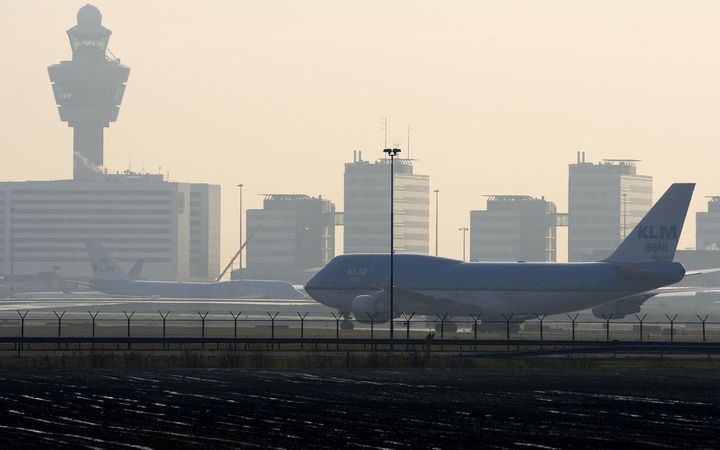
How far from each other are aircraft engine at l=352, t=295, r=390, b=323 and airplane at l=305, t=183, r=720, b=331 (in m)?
0.06

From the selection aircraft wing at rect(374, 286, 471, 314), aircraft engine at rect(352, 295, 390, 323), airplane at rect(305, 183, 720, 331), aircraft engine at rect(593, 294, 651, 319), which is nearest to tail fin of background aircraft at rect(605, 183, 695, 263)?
airplane at rect(305, 183, 720, 331)

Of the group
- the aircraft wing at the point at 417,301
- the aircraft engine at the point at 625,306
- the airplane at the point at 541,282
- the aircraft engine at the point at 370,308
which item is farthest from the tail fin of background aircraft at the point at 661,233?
the aircraft engine at the point at 370,308

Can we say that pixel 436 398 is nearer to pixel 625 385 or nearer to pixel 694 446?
pixel 625 385

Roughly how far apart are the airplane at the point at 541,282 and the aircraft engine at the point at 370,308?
0.06 meters

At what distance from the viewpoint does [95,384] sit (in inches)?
1790

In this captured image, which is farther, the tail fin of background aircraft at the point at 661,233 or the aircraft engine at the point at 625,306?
the aircraft engine at the point at 625,306

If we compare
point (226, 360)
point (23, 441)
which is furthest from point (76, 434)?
point (226, 360)

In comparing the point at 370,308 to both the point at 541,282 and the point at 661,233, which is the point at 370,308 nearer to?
the point at 541,282

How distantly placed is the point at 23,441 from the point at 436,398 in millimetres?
14003

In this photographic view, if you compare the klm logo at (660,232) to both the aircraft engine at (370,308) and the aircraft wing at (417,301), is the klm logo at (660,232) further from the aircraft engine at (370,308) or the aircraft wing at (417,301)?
the aircraft engine at (370,308)

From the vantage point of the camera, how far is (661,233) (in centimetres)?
Answer: 8919

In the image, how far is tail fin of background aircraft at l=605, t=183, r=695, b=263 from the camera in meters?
88.9

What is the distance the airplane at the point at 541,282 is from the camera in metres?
88.2

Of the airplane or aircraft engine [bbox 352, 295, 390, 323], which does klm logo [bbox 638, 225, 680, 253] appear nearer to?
the airplane
